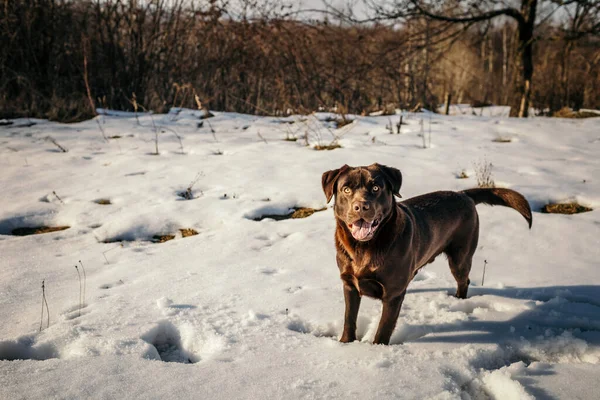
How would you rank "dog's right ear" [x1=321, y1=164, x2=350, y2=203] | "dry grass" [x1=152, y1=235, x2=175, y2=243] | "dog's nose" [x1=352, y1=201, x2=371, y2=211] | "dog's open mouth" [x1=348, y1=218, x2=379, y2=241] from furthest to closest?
"dry grass" [x1=152, y1=235, x2=175, y2=243] < "dog's right ear" [x1=321, y1=164, x2=350, y2=203] < "dog's open mouth" [x1=348, y1=218, x2=379, y2=241] < "dog's nose" [x1=352, y1=201, x2=371, y2=211]

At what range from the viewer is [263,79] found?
39.0ft

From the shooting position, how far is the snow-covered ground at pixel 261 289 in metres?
2.01

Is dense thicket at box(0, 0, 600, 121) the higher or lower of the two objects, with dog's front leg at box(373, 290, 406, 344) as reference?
higher

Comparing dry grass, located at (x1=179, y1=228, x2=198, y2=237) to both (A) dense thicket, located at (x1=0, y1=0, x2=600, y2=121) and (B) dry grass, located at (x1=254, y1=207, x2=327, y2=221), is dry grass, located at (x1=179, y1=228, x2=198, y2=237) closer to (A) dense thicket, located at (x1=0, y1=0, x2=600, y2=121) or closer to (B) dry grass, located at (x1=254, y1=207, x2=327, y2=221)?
(B) dry grass, located at (x1=254, y1=207, x2=327, y2=221)

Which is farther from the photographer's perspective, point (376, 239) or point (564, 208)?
point (564, 208)

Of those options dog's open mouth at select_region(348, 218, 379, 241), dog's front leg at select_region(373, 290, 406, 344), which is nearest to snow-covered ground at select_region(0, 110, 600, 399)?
dog's front leg at select_region(373, 290, 406, 344)

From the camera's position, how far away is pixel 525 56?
10.9 meters

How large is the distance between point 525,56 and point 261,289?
11.1 m

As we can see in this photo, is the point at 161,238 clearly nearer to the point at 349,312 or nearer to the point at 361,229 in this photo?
the point at 349,312

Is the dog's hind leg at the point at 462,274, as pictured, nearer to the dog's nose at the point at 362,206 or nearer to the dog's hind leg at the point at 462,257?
the dog's hind leg at the point at 462,257

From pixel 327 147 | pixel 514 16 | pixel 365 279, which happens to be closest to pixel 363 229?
pixel 365 279

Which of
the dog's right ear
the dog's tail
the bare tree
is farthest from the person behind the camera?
the bare tree

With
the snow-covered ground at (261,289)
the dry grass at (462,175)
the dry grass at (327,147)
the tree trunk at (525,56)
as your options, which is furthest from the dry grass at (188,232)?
the tree trunk at (525,56)

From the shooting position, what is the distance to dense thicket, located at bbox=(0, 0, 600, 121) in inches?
402
